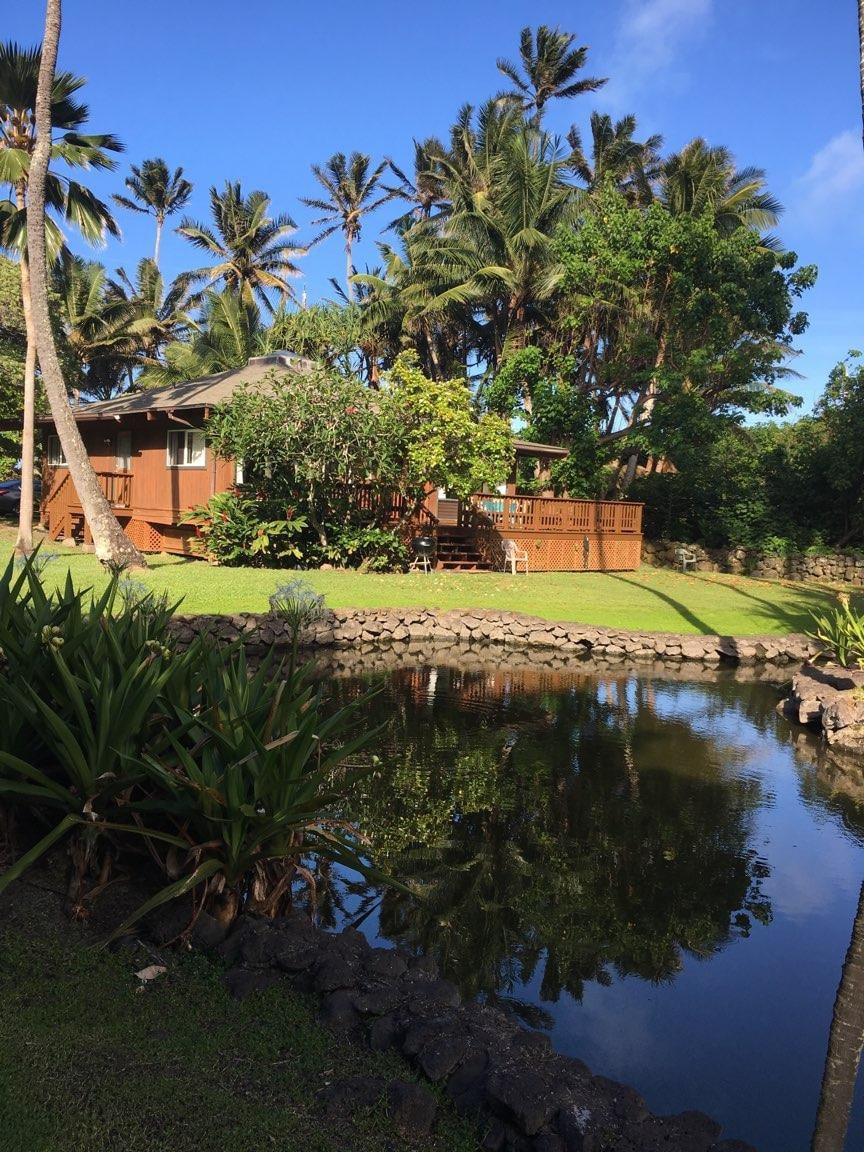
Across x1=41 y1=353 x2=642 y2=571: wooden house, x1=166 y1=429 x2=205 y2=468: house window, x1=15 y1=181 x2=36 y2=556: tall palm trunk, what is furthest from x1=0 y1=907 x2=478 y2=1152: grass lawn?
x1=166 y1=429 x2=205 y2=468: house window

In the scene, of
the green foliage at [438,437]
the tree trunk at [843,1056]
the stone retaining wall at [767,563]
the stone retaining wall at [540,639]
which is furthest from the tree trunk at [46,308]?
the stone retaining wall at [767,563]

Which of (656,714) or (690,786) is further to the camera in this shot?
(656,714)

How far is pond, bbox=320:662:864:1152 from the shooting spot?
3908 millimetres

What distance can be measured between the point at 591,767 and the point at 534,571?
50.9 ft

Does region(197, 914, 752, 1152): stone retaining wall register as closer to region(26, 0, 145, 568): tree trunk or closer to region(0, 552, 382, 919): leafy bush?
region(0, 552, 382, 919): leafy bush

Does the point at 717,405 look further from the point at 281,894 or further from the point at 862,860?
the point at 281,894

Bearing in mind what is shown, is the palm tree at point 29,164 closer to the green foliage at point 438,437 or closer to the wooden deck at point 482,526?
the wooden deck at point 482,526

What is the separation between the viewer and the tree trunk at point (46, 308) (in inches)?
683

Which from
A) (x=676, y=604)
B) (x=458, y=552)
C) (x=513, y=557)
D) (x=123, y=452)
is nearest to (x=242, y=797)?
(x=676, y=604)

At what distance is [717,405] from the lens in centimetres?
2817

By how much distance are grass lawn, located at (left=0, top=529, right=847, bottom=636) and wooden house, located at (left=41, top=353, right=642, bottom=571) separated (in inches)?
71.2

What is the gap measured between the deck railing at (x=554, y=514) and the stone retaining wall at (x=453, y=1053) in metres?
19.4

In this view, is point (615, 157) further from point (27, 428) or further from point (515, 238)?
point (27, 428)

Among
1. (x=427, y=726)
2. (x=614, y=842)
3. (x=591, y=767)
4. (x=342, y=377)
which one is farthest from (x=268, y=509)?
(x=614, y=842)
